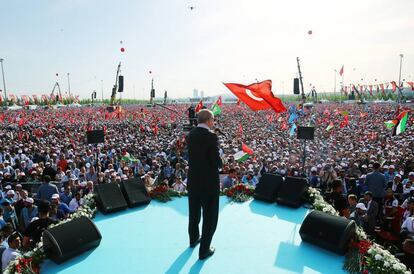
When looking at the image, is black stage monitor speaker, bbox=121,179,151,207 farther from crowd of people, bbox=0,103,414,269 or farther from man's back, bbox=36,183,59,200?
man's back, bbox=36,183,59,200

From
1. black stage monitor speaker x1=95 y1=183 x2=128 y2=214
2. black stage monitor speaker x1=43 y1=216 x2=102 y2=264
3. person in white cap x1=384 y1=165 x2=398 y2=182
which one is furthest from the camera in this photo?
person in white cap x1=384 y1=165 x2=398 y2=182

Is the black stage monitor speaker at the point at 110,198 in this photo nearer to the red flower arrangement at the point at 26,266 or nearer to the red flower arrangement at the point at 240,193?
the red flower arrangement at the point at 26,266

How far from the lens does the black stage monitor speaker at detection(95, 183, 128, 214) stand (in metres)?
6.11

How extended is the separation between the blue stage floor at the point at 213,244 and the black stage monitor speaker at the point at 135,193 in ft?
0.93

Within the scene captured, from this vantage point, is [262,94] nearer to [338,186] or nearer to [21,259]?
[338,186]

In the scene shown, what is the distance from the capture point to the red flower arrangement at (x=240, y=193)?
274 inches

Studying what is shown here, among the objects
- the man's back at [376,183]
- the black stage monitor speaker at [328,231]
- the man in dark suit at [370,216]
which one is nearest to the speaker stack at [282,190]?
the black stage monitor speaker at [328,231]

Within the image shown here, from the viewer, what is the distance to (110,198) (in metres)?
6.29

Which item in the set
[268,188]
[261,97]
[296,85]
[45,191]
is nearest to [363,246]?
[268,188]

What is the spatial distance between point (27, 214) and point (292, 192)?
5.87m

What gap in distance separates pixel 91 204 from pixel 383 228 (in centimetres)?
652

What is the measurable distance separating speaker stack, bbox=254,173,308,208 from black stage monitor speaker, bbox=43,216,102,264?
359cm

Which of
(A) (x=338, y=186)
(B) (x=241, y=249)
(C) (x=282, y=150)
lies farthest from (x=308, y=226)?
(C) (x=282, y=150)

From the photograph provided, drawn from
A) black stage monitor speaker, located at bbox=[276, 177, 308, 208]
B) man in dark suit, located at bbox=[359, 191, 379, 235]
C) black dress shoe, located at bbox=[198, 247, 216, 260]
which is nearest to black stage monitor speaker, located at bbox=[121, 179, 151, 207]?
black dress shoe, located at bbox=[198, 247, 216, 260]
